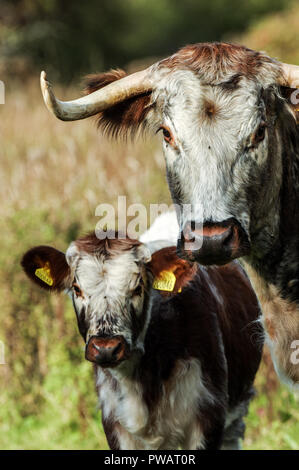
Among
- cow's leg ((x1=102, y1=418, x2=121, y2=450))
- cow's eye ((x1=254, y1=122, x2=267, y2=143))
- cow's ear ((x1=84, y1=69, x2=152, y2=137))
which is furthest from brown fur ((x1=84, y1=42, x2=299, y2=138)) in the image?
cow's leg ((x1=102, y1=418, x2=121, y2=450))

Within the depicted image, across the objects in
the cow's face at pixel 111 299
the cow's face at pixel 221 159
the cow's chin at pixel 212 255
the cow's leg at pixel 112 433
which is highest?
the cow's face at pixel 221 159

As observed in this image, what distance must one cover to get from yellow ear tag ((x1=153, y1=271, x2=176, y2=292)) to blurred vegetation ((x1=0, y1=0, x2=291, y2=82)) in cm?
1732

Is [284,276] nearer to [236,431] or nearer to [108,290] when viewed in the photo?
[108,290]

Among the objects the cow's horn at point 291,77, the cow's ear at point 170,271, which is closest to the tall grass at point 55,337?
the cow's ear at point 170,271

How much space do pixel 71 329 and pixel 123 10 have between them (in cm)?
2833

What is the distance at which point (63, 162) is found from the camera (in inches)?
378

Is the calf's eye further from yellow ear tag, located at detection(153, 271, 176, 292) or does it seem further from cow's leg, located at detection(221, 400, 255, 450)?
cow's leg, located at detection(221, 400, 255, 450)

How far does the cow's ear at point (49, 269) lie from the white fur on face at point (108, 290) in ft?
0.54

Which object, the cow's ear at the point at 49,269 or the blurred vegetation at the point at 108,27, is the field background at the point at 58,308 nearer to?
the cow's ear at the point at 49,269

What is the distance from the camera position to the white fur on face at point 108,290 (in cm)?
480

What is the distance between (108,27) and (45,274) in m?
28.5

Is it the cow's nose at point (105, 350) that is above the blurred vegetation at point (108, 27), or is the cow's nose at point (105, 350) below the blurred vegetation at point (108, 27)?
below

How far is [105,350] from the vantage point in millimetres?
4633

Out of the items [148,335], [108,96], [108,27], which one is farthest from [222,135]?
[108,27]
